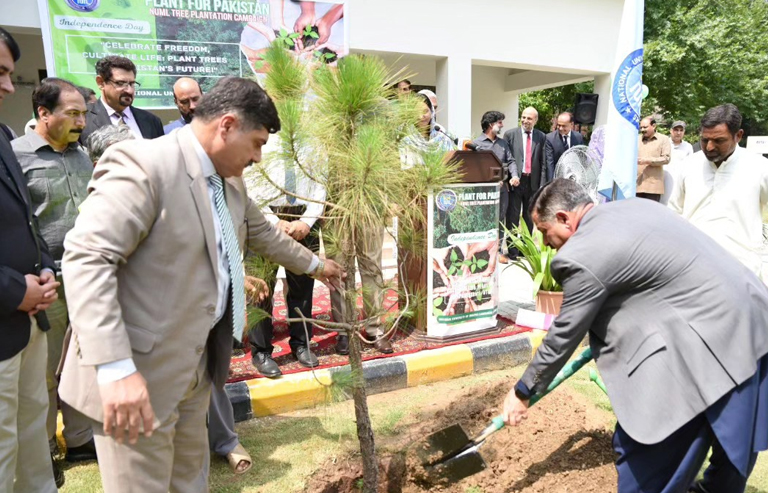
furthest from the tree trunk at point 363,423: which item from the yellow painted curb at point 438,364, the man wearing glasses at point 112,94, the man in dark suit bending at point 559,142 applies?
the man in dark suit bending at point 559,142

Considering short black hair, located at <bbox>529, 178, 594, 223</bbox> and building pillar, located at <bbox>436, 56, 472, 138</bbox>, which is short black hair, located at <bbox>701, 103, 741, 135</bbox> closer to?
short black hair, located at <bbox>529, 178, 594, 223</bbox>

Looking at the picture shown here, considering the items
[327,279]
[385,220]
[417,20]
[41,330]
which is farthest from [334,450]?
[417,20]

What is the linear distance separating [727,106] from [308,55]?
2.52 metres

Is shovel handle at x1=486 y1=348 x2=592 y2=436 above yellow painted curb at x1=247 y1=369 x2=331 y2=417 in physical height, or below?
above

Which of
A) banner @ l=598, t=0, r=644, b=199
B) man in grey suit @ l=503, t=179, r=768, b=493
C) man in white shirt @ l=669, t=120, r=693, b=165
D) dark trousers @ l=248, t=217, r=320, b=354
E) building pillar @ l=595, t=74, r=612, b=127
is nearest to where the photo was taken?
man in grey suit @ l=503, t=179, r=768, b=493

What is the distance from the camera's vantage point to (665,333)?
1830mm

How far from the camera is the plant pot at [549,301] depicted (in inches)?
166

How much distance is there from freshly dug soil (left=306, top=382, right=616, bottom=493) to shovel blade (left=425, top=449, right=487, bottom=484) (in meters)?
0.03

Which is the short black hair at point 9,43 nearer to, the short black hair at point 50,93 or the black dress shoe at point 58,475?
the short black hair at point 50,93

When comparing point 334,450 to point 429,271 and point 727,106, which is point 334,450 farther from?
point 727,106

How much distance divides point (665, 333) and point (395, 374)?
74.6 inches

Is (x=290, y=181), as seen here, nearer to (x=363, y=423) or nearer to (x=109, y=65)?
(x=363, y=423)

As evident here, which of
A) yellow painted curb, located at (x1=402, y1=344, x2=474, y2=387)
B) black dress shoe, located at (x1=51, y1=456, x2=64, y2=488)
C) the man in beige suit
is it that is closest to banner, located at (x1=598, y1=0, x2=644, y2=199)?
yellow painted curb, located at (x1=402, y1=344, x2=474, y2=387)

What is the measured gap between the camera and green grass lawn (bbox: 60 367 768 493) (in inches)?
96.7
